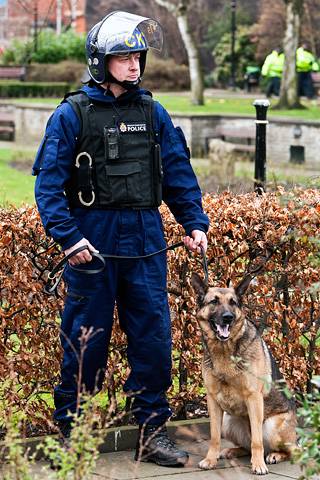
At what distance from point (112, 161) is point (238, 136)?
719 inches

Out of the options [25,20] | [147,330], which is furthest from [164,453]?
[25,20]

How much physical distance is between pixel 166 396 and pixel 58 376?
0.65 metres

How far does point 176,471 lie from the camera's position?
612 cm

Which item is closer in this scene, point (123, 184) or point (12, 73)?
point (123, 184)

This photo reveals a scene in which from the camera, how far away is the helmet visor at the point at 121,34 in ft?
19.3

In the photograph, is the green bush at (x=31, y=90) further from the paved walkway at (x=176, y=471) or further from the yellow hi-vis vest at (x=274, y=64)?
the paved walkway at (x=176, y=471)

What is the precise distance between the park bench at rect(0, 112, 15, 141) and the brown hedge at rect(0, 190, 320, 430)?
21.7 m

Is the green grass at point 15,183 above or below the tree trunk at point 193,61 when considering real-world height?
below

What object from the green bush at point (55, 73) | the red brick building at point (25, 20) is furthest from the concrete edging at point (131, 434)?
the red brick building at point (25, 20)

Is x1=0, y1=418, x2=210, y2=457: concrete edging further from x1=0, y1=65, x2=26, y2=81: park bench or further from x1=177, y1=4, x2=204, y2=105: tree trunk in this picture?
x1=0, y1=65, x2=26, y2=81: park bench

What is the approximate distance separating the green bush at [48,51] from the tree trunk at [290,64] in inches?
509

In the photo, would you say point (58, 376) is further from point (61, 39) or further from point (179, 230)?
point (61, 39)

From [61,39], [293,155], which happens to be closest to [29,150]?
[293,155]

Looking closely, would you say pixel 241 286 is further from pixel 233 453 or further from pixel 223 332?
pixel 233 453
